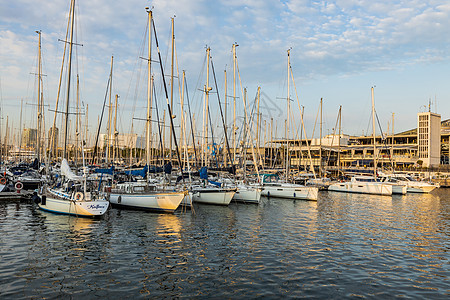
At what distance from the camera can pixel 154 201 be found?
90.8 feet

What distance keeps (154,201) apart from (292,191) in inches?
786

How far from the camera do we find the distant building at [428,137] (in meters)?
99.5

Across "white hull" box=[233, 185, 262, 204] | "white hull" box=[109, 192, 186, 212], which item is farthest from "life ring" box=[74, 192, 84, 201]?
"white hull" box=[233, 185, 262, 204]

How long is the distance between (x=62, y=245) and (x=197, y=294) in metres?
9.81

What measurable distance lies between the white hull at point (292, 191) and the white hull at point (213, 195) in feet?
35.2

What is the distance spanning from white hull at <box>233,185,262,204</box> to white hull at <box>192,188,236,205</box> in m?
2.58

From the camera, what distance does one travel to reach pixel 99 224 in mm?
22984

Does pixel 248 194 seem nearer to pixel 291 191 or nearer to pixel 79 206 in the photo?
pixel 291 191

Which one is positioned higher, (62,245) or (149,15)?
(149,15)

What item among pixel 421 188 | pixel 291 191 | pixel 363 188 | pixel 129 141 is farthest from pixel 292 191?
pixel 129 141

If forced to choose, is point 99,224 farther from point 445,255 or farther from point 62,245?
point 445,255


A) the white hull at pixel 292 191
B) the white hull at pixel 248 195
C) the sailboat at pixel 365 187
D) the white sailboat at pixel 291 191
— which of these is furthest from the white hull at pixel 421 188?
the white hull at pixel 248 195

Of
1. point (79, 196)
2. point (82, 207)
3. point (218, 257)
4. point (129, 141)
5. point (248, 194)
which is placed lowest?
point (218, 257)

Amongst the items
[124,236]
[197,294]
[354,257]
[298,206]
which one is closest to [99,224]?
[124,236]
